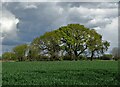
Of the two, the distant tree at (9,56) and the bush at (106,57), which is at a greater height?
the distant tree at (9,56)

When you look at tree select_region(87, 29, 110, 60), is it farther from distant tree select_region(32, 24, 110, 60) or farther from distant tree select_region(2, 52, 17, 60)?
distant tree select_region(2, 52, 17, 60)

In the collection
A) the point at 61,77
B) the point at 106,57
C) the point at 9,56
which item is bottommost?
the point at 61,77

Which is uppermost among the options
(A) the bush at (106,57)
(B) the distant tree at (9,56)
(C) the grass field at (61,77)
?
(B) the distant tree at (9,56)

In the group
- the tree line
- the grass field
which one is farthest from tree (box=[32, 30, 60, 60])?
the grass field

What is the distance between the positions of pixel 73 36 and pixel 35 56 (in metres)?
13.2

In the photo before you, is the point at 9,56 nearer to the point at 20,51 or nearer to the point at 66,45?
the point at 20,51

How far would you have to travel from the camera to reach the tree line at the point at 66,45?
3354 inches

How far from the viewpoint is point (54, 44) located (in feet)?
283

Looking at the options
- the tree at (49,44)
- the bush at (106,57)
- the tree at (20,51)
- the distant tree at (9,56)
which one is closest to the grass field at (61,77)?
the tree at (49,44)

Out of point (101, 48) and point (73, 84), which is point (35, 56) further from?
point (73, 84)

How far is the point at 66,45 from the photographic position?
8712 centimetres

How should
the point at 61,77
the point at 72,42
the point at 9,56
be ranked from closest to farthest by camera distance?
1. the point at 61,77
2. the point at 72,42
3. the point at 9,56

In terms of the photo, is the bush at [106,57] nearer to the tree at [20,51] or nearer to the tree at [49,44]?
the tree at [49,44]

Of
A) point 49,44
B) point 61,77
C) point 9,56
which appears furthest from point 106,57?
A: point 61,77
